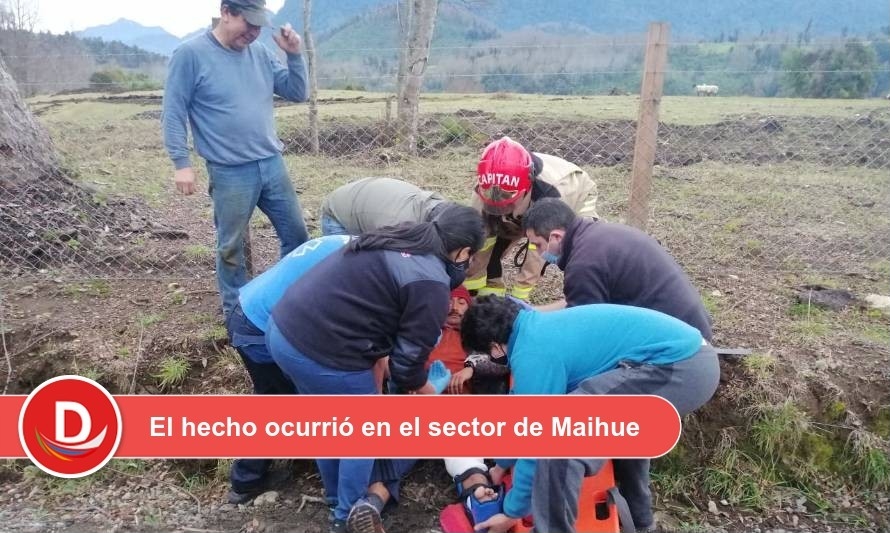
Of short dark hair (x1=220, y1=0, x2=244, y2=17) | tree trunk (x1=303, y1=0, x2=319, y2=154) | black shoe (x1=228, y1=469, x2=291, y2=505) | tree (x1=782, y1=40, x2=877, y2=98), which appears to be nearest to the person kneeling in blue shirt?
black shoe (x1=228, y1=469, x2=291, y2=505)

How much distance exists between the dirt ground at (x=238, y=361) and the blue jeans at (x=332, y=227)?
993 mm

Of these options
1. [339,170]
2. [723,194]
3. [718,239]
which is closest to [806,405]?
[718,239]

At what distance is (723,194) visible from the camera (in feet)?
23.2

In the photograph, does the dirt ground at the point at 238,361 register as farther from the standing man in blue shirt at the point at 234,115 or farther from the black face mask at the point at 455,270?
the black face mask at the point at 455,270

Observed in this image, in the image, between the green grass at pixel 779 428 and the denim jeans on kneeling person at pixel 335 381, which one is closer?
the denim jeans on kneeling person at pixel 335 381

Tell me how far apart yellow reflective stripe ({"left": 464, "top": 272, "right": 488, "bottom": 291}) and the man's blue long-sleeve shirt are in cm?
131

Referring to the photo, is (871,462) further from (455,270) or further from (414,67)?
(414,67)

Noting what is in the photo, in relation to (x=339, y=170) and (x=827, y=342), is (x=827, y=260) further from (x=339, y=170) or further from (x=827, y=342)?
(x=339, y=170)

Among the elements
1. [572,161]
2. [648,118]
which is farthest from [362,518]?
[572,161]

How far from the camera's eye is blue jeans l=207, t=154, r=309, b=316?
3422 mm

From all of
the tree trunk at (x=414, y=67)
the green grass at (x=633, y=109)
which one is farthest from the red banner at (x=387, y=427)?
the green grass at (x=633, y=109)

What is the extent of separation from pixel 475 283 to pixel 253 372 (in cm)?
130

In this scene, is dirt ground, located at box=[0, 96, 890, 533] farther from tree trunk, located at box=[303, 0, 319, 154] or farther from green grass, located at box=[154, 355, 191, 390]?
tree trunk, located at box=[303, 0, 319, 154]

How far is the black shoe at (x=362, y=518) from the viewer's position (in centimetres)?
268
